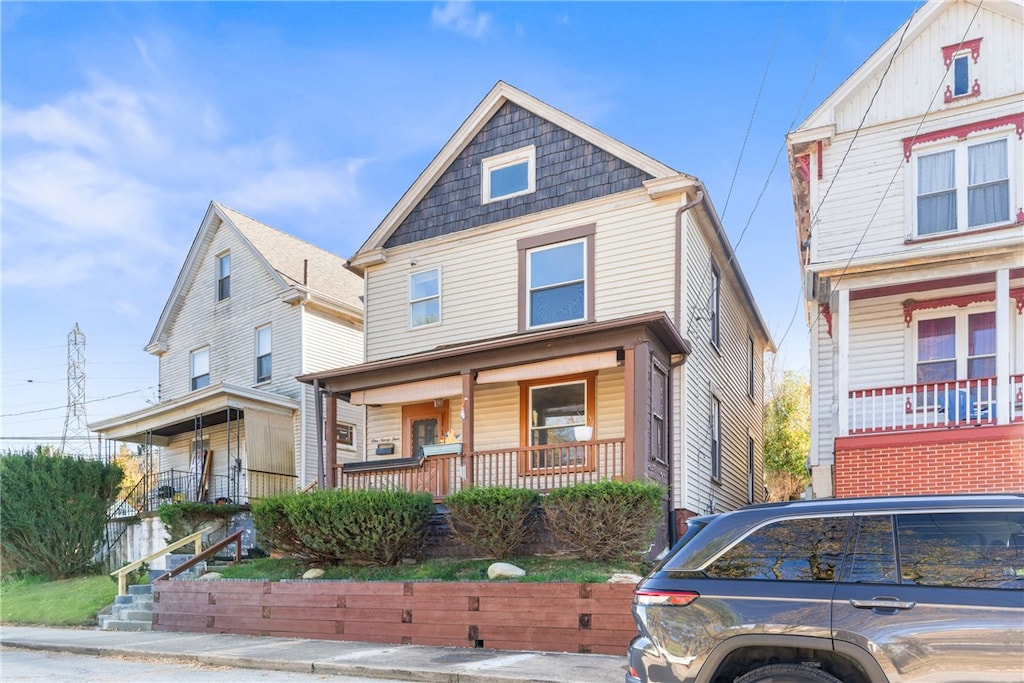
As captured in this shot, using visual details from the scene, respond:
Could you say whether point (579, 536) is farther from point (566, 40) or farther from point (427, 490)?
point (566, 40)

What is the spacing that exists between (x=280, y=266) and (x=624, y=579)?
1539cm

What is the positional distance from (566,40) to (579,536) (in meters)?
8.22

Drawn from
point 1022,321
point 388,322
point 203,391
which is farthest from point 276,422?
point 1022,321

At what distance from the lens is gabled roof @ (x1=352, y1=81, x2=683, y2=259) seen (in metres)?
15.9

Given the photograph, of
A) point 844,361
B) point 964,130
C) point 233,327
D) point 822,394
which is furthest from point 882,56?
point 233,327

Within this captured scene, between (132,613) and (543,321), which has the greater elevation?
(543,321)

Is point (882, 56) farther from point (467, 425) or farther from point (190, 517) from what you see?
point (190, 517)

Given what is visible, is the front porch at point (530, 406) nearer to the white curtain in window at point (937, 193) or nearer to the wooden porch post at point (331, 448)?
the wooden porch post at point (331, 448)

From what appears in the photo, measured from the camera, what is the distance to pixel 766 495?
25266 mm

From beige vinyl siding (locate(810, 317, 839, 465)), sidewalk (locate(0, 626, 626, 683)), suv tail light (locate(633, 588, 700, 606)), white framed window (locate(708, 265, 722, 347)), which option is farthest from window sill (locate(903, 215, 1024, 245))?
suv tail light (locate(633, 588, 700, 606))

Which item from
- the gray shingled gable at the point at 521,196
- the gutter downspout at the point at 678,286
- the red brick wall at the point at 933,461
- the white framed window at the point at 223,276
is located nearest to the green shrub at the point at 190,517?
the gray shingled gable at the point at 521,196

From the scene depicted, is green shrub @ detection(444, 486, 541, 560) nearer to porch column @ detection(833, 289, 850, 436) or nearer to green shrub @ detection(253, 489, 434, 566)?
green shrub @ detection(253, 489, 434, 566)

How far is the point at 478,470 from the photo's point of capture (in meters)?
15.1

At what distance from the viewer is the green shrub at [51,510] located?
18.4m
